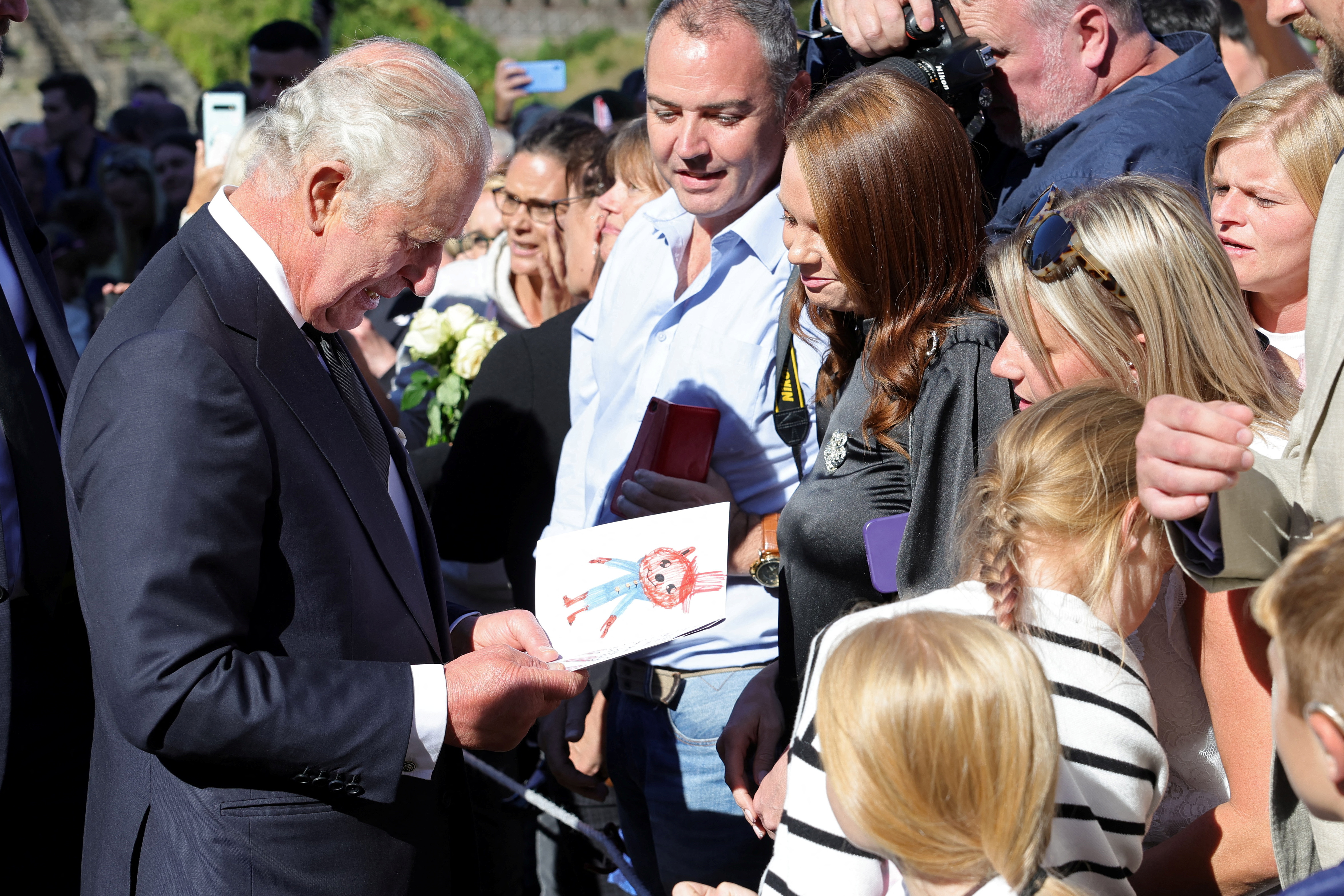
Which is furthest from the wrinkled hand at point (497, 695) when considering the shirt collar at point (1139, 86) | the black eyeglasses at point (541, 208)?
the black eyeglasses at point (541, 208)

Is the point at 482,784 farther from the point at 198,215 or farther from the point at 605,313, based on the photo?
the point at 198,215

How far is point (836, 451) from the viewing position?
199 centimetres

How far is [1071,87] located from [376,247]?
1.79 meters

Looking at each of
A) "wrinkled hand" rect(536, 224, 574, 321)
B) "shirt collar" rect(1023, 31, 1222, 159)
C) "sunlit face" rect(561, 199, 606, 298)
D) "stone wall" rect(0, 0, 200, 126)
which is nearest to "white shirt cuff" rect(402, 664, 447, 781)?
"shirt collar" rect(1023, 31, 1222, 159)

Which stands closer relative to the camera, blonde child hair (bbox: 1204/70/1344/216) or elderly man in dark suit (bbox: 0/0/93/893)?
blonde child hair (bbox: 1204/70/1344/216)

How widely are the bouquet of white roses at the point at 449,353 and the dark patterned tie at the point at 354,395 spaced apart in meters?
1.52

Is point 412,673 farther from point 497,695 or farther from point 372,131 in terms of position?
point 372,131

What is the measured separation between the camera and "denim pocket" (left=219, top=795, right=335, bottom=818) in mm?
1667

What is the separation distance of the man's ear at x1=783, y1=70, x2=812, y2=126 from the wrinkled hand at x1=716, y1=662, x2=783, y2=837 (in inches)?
50.3

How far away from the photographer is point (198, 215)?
5.85 ft

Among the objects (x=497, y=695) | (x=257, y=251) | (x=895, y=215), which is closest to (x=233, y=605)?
(x=497, y=695)

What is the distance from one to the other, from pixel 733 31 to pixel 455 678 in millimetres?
1572

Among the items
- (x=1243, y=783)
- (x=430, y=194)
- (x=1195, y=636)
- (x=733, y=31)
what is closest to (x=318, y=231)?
(x=430, y=194)

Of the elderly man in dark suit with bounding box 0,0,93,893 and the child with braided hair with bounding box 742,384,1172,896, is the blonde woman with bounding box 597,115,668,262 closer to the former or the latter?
the elderly man in dark suit with bounding box 0,0,93,893
